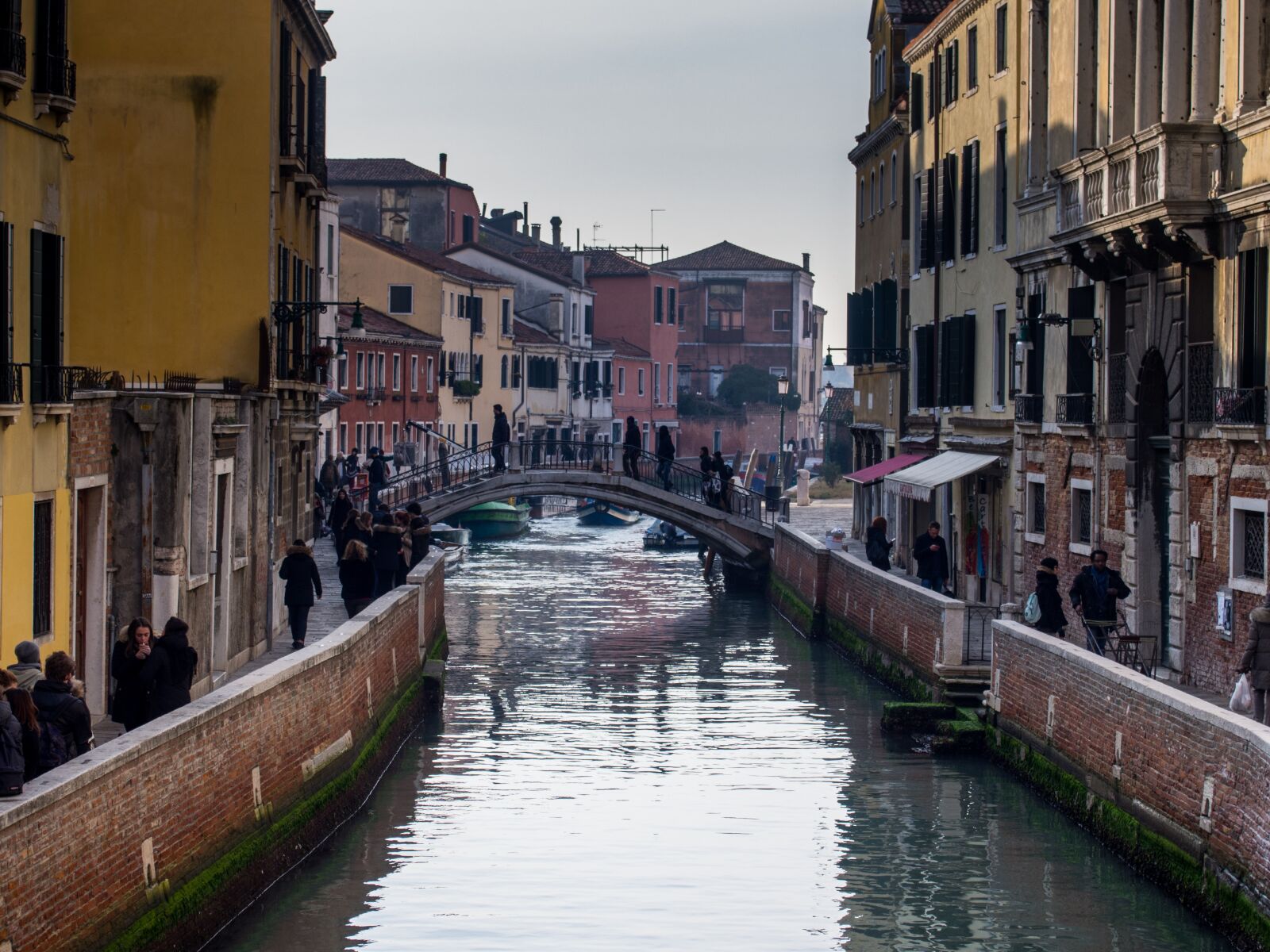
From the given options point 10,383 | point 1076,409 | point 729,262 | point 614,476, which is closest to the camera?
point 10,383

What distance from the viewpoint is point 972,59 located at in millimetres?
31172

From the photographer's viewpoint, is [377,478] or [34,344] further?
[377,478]

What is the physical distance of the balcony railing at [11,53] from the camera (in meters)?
15.3

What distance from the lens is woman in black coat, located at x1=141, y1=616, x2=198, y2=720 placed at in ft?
46.9

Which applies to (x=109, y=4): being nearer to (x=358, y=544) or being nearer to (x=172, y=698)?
(x=358, y=544)

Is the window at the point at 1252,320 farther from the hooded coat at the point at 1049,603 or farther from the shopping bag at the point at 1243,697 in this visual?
the shopping bag at the point at 1243,697

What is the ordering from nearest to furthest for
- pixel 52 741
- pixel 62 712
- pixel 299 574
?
pixel 52 741 → pixel 62 712 → pixel 299 574

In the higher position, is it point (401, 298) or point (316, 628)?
point (401, 298)

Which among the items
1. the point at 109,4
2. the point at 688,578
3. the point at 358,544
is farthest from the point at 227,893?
the point at 688,578

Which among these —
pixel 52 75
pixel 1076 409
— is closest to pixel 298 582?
pixel 52 75

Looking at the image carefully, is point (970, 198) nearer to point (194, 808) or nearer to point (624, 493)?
point (624, 493)

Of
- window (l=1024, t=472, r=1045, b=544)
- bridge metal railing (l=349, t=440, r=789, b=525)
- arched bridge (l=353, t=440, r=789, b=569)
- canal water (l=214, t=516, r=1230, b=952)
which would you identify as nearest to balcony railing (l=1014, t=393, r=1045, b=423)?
window (l=1024, t=472, r=1045, b=544)

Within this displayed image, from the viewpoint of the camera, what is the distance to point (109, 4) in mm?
22578

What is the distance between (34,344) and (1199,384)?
11.1m
